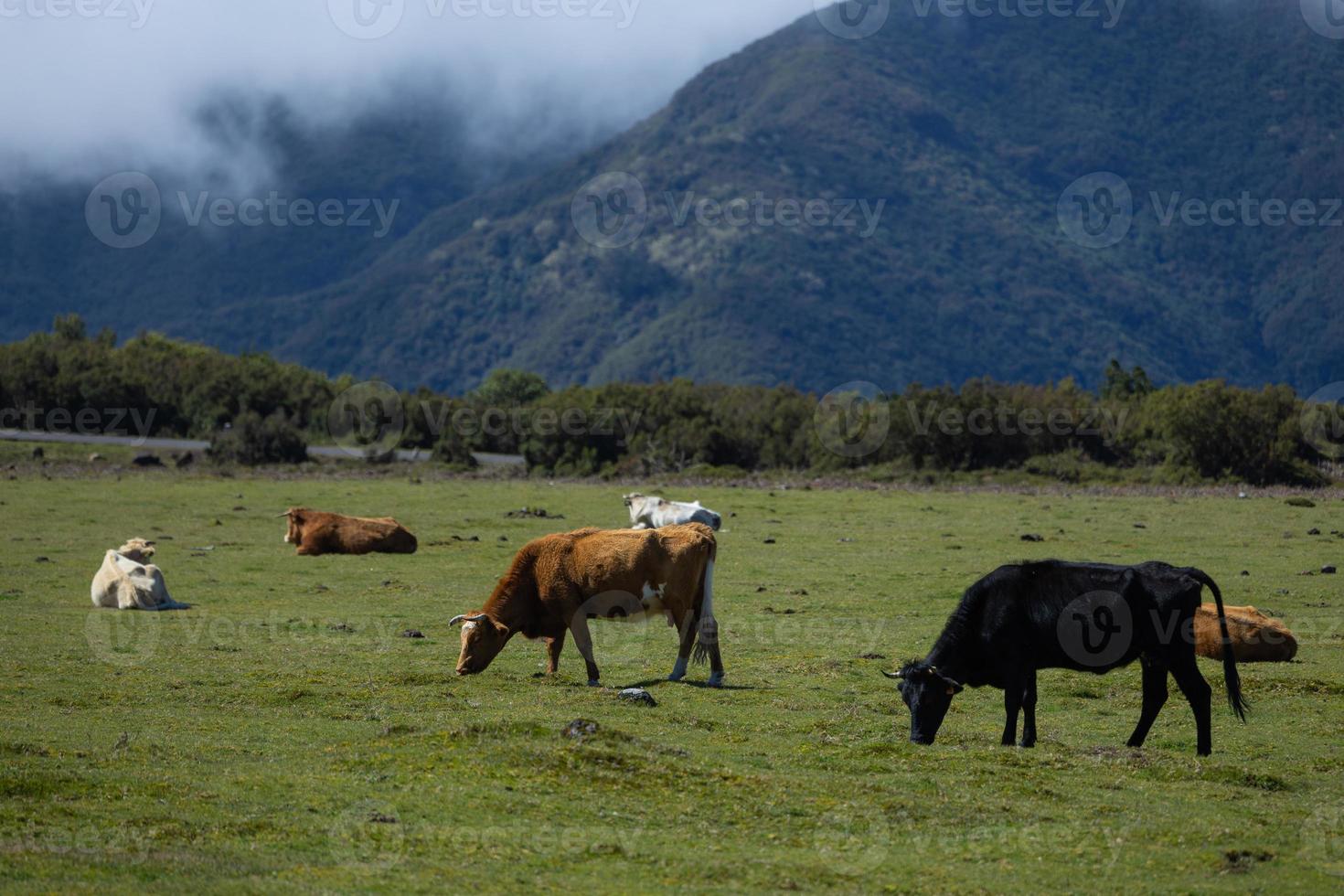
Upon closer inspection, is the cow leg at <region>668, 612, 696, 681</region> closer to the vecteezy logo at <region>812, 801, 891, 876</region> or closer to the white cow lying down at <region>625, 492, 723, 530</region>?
the vecteezy logo at <region>812, 801, 891, 876</region>

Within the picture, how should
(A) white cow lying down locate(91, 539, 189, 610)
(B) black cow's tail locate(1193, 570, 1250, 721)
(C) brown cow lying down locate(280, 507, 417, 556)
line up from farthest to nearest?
(C) brown cow lying down locate(280, 507, 417, 556) < (A) white cow lying down locate(91, 539, 189, 610) < (B) black cow's tail locate(1193, 570, 1250, 721)

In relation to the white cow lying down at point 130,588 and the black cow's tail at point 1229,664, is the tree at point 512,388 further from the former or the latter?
the black cow's tail at point 1229,664

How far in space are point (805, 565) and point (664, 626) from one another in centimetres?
716

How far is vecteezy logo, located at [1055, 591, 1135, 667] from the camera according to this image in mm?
13031

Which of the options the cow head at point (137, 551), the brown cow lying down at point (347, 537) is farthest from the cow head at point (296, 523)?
the cow head at point (137, 551)

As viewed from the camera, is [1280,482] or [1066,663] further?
[1280,482]

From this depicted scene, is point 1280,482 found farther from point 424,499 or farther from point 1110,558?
point 424,499

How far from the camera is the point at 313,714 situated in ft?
44.9

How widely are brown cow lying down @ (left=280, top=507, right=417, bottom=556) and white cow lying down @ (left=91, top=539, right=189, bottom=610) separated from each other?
715cm

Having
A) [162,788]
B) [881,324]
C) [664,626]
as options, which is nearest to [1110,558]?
[664,626]

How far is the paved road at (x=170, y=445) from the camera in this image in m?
63.3

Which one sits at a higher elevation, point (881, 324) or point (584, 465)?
point (881, 324)
